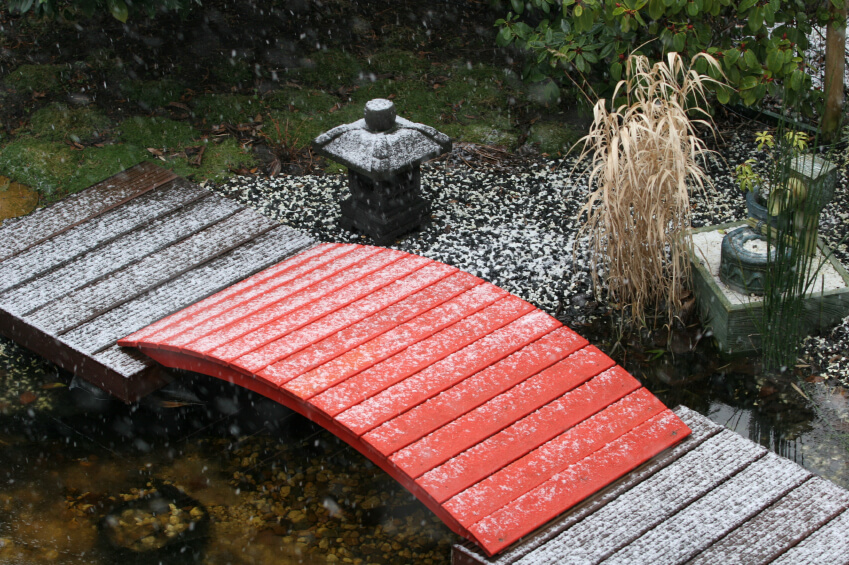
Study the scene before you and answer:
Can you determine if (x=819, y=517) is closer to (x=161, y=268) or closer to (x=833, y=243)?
(x=833, y=243)

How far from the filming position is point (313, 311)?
3.37 meters

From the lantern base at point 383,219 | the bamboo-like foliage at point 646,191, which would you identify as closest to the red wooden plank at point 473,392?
the bamboo-like foliage at point 646,191

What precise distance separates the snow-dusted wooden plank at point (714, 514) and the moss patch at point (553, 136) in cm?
278

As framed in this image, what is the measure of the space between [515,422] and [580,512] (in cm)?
39

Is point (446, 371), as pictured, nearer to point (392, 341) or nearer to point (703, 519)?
point (392, 341)

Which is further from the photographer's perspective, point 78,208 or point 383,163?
point 78,208

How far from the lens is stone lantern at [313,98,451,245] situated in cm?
411

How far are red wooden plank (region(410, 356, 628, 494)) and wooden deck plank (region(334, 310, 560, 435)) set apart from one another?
0.51 feet

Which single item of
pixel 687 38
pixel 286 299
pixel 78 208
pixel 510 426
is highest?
pixel 687 38

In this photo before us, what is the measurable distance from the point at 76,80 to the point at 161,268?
8.50ft

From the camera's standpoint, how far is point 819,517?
2531 mm

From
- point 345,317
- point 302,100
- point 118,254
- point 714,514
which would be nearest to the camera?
point 714,514

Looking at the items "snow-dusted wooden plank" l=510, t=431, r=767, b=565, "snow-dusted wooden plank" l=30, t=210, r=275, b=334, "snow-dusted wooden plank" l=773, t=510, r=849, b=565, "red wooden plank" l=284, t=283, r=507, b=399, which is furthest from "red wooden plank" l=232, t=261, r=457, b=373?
"snow-dusted wooden plank" l=773, t=510, r=849, b=565

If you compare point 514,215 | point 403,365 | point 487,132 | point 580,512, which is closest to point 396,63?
point 487,132
